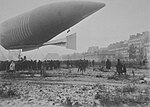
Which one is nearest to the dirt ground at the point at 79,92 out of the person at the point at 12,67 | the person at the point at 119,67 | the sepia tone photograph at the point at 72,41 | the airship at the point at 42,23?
the sepia tone photograph at the point at 72,41

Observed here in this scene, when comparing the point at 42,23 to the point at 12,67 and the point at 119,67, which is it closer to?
the point at 12,67

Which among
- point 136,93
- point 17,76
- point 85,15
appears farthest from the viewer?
point 17,76

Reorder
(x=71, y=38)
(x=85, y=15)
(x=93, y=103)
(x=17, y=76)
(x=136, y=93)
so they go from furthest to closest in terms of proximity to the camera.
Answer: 1. (x=17, y=76)
2. (x=71, y=38)
3. (x=85, y=15)
4. (x=136, y=93)
5. (x=93, y=103)

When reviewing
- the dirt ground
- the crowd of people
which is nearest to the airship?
the crowd of people

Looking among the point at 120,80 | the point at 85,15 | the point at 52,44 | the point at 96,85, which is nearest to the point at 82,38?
the point at 85,15

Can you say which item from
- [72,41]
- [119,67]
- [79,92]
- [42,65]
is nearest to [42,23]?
[72,41]

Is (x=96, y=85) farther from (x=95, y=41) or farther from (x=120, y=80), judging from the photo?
(x=95, y=41)
